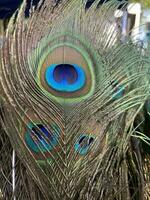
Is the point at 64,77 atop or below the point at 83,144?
atop

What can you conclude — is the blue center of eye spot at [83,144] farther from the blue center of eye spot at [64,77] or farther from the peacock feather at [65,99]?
the blue center of eye spot at [64,77]

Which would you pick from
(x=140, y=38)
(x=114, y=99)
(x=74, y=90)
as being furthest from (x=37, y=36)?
(x=140, y=38)

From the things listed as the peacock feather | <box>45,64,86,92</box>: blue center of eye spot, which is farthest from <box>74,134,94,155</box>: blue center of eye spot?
<box>45,64,86,92</box>: blue center of eye spot

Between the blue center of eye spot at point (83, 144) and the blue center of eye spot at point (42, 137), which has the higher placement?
the blue center of eye spot at point (42, 137)

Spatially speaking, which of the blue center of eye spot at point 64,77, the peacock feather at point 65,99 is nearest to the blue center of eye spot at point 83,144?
the peacock feather at point 65,99

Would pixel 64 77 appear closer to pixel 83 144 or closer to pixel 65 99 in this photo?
pixel 65 99

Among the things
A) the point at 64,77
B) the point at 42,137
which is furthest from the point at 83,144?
the point at 64,77

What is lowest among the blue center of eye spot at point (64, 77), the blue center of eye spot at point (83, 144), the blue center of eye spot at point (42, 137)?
the blue center of eye spot at point (83, 144)
